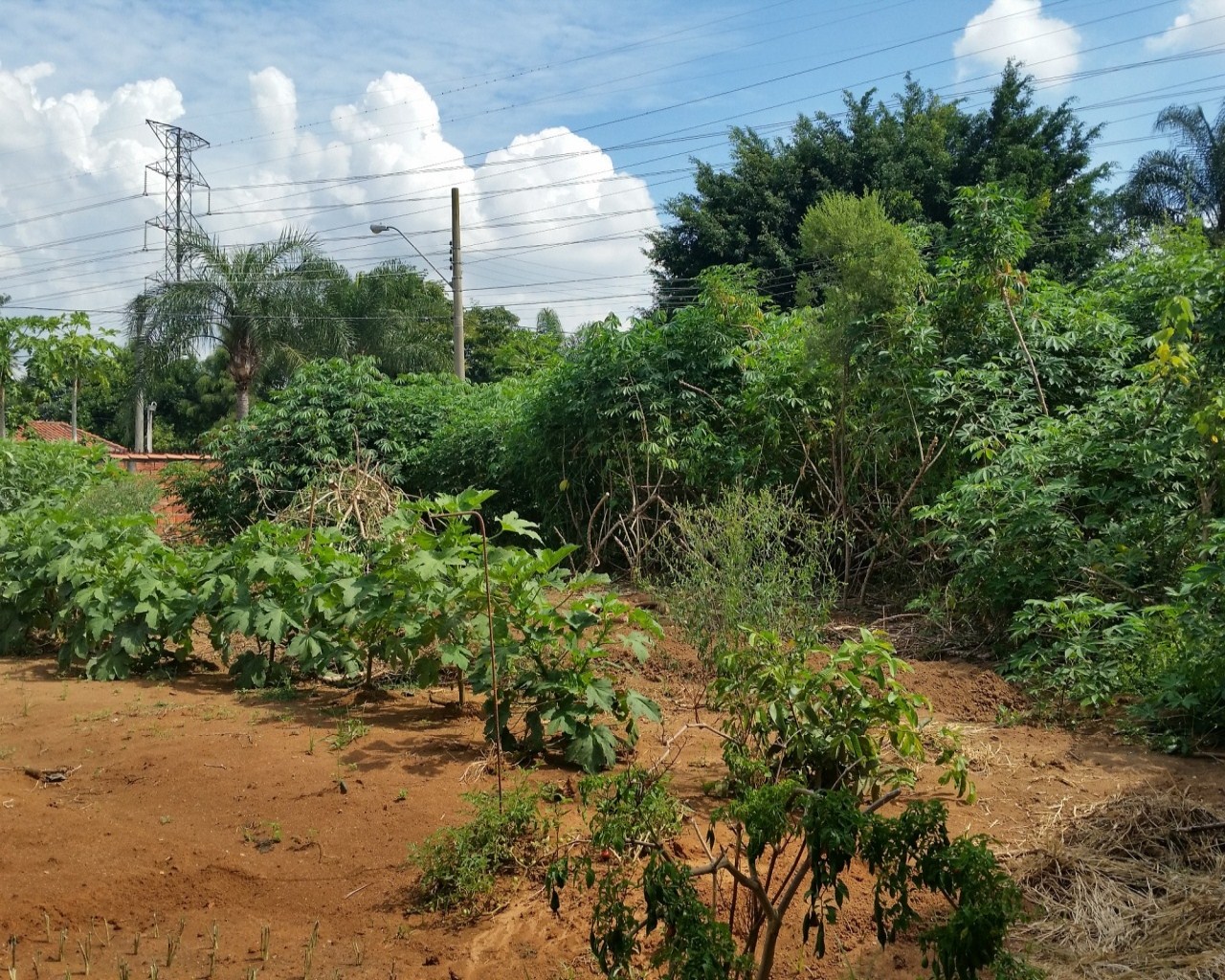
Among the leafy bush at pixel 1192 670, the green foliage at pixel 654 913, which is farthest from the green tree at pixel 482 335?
the green foliage at pixel 654 913

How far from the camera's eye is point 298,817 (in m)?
4.18

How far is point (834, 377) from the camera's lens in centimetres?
900

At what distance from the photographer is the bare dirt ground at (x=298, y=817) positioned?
Answer: 3.24 metres

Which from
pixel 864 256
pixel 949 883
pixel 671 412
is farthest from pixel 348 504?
pixel 949 883

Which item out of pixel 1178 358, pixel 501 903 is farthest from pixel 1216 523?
pixel 501 903

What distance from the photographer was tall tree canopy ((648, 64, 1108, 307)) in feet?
75.8

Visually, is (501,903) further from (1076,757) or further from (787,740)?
(1076,757)

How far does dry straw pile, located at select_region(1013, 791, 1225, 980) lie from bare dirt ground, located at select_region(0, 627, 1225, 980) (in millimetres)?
219

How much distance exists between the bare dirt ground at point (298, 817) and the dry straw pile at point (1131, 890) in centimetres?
22

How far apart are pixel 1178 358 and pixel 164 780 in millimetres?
5804

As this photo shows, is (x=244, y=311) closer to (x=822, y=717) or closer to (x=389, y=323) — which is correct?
(x=389, y=323)

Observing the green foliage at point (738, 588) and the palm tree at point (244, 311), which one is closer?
the green foliage at point (738, 588)

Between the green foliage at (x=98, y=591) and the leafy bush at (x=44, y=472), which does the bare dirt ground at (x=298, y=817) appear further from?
the leafy bush at (x=44, y=472)

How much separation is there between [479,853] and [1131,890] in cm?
216
